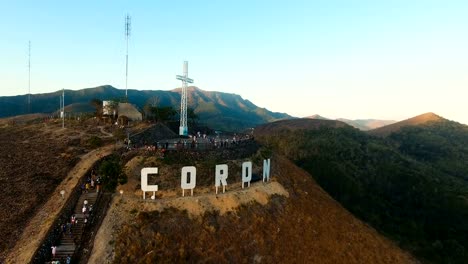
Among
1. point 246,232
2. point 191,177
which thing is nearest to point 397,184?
point 246,232

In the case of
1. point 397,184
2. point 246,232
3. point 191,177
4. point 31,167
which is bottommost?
point 397,184

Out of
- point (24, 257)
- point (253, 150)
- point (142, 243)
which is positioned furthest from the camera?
point (253, 150)

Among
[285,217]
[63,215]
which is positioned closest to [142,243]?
[63,215]

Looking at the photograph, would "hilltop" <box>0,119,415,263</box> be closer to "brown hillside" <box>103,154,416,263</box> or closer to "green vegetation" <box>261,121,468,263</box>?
"brown hillside" <box>103,154,416,263</box>

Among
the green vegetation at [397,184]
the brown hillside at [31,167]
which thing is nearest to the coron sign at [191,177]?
the brown hillside at [31,167]

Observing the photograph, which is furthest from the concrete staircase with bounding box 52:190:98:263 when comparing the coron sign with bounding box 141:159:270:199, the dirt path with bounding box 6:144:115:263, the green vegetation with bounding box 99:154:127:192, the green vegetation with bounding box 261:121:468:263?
the green vegetation with bounding box 261:121:468:263

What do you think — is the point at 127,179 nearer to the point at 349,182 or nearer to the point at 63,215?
the point at 63,215

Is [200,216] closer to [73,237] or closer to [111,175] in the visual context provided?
[111,175]
